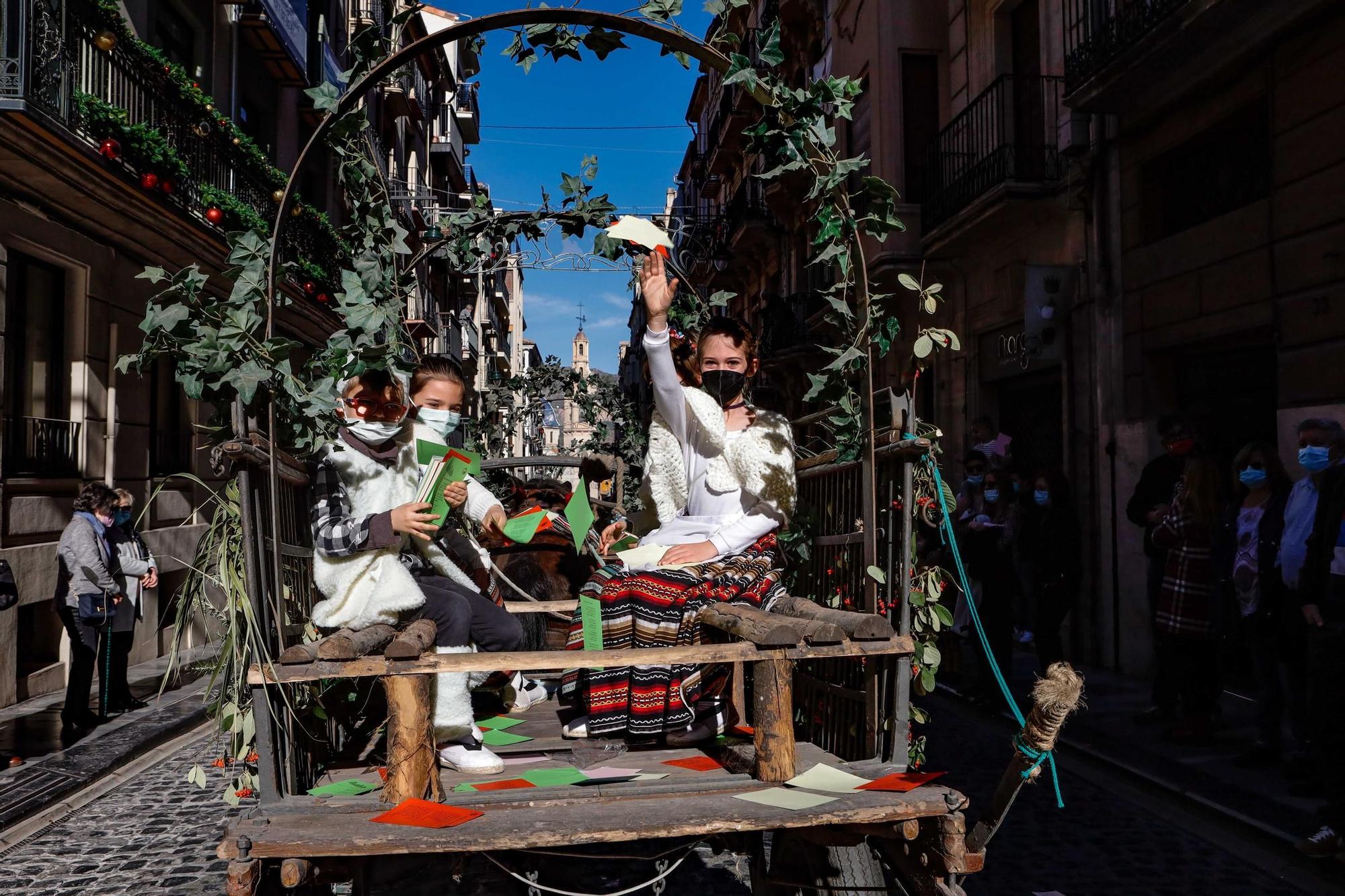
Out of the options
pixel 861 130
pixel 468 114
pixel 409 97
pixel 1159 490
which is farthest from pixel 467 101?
pixel 1159 490

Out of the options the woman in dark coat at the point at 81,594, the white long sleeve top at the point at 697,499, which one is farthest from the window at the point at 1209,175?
the woman in dark coat at the point at 81,594

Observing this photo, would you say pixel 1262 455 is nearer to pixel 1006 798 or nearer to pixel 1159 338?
pixel 1159 338

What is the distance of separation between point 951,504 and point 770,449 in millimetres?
779

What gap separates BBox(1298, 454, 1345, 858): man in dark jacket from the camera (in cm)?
491

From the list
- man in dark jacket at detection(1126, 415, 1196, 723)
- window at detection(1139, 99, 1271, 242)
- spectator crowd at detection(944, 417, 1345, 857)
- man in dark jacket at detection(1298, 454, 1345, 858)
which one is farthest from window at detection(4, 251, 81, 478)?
window at detection(1139, 99, 1271, 242)

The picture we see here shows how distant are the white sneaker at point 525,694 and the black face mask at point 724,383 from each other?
4.68 feet

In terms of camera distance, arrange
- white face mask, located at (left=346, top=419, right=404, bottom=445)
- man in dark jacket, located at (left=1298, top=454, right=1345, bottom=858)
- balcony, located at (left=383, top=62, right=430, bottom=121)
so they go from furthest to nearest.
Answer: balcony, located at (left=383, top=62, right=430, bottom=121), man in dark jacket, located at (left=1298, top=454, right=1345, bottom=858), white face mask, located at (left=346, top=419, right=404, bottom=445)

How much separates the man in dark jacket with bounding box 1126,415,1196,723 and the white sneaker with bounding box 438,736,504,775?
624 centimetres

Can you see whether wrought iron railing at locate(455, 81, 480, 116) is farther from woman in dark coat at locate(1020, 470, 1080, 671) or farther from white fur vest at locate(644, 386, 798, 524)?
white fur vest at locate(644, 386, 798, 524)

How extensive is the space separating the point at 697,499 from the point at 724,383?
470 millimetres

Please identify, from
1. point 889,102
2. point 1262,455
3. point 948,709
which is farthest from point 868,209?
point 889,102

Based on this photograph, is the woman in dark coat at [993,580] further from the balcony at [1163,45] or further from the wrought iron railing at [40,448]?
the wrought iron railing at [40,448]

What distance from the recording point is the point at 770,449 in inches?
163

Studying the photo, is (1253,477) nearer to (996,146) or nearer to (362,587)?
(362,587)
